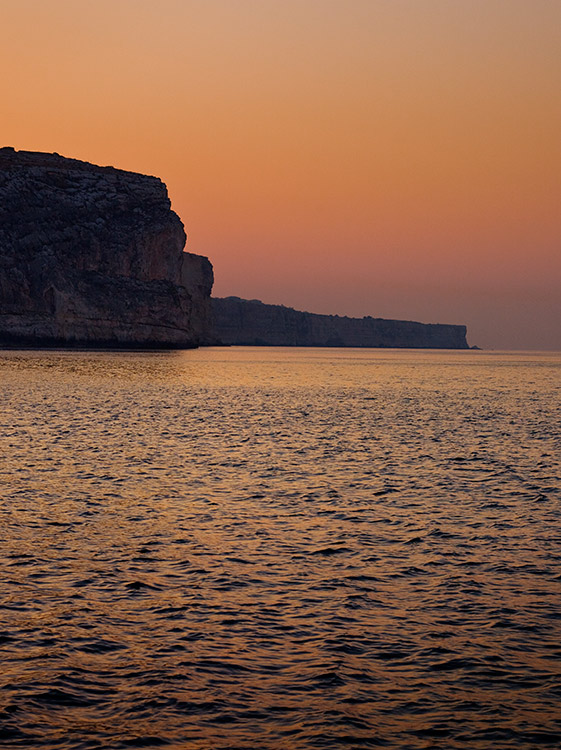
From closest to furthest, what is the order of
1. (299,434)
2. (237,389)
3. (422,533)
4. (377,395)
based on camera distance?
1. (422,533)
2. (299,434)
3. (377,395)
4. (237,389)

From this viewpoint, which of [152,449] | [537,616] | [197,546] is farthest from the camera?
[152,449]

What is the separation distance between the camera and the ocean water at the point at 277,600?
8742mm

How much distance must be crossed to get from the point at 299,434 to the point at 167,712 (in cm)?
3143

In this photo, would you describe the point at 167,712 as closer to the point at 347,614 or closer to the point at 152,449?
the point at 347,614

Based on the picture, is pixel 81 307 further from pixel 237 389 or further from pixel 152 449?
pixel 152 449

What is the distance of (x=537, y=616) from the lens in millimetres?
12273

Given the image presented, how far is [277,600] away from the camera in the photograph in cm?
1292

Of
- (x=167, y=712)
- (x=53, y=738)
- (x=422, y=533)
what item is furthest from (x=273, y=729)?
(x=422, y=533)

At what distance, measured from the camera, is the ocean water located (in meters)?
8.74

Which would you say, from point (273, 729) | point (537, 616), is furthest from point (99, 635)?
point (537, 616)

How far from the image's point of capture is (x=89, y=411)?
1978 inches

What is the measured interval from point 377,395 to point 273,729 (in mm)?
68756

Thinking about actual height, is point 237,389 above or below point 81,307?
below

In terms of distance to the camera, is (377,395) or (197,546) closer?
(197,546)
